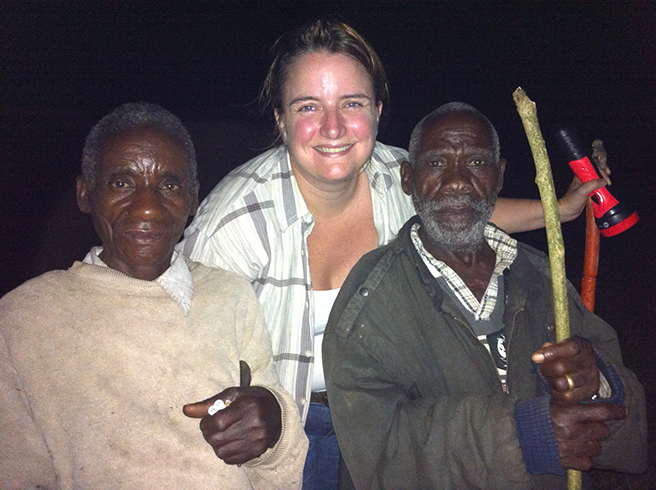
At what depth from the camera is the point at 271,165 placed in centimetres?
272

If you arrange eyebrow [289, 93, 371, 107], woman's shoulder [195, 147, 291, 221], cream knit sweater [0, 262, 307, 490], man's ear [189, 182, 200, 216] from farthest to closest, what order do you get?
woman's shoulder [195, 147, 291, 221] < eyebrow [289, 93, 371, 107] < man's ear [189, 182, 200, 216] < cream knit sweater [0, 262, 307, 490]

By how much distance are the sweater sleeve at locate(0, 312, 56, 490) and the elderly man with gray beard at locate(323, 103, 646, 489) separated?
1.05 metres

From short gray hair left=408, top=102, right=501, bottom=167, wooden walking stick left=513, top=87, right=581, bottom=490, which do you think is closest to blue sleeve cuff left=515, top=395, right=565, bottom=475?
wooden walking stick left=513, top=87, right=581, bottom=490

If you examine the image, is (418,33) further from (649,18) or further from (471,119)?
(471,119)

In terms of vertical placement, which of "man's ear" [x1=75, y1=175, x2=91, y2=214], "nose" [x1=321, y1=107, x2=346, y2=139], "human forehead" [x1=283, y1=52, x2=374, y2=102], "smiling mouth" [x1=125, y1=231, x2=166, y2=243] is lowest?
"smiling mouth" [x1=125, y1=231, x2=166, y2=243]

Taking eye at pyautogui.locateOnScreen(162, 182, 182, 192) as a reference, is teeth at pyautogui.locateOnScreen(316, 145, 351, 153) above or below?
above

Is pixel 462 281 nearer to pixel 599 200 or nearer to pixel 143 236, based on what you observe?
pixel 599 200

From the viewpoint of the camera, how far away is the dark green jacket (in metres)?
1.87

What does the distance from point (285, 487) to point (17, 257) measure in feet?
23.1

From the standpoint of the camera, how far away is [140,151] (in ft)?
6.20

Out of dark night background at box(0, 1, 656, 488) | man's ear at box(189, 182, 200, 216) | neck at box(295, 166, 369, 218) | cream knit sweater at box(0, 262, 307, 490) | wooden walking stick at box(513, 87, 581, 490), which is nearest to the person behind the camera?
wooden walking stick at box(513, 87, 581, 490)

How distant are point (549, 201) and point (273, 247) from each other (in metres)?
1.40

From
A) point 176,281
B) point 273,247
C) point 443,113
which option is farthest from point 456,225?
point 176,281

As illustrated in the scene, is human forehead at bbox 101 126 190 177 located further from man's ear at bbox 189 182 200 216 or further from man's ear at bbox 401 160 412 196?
man's ear at bbox 401 160 412 196
